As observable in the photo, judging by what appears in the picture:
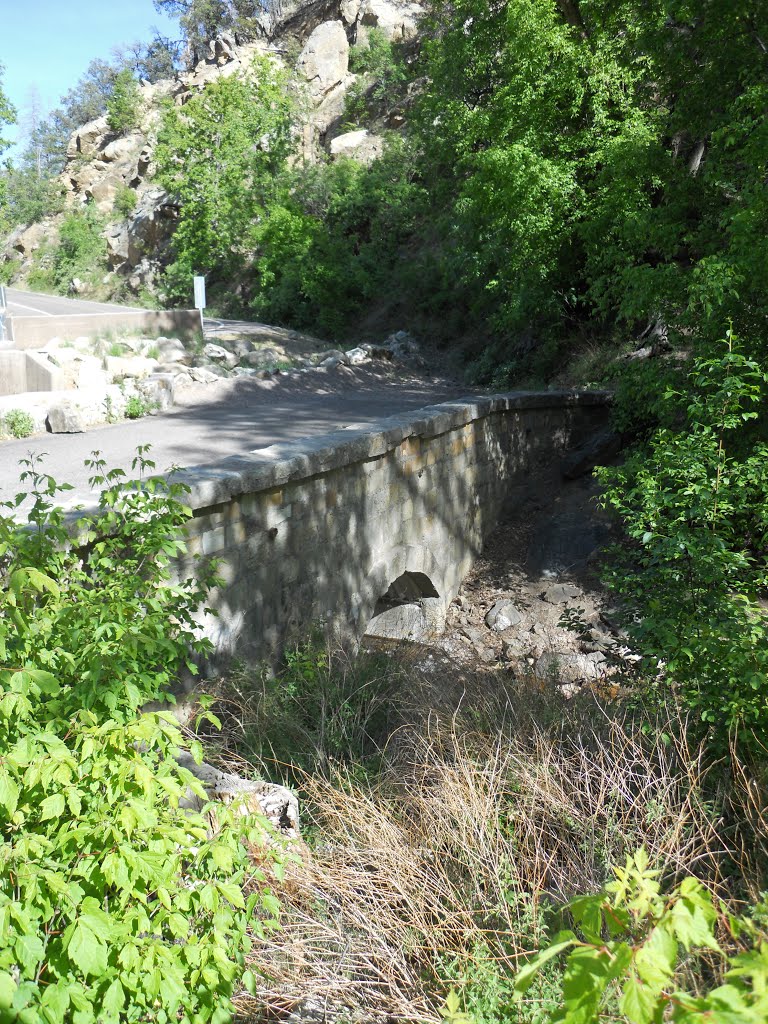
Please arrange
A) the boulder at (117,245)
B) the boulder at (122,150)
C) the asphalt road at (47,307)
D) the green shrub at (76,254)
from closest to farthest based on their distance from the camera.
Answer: the asphalt road at (47,307)
the boulder at (117,245)
the green shrub at (76,254)
the boulder at (122,150)

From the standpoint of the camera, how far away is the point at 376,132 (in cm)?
2953

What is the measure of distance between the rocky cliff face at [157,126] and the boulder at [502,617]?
23.2 meters

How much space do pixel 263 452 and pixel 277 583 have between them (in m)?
0.96

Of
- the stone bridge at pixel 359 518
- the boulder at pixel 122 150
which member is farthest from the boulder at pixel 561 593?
the boulder at pixel 122 150

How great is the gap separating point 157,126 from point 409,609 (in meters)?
33.2

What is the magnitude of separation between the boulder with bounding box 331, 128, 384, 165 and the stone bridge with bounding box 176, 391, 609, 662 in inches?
785

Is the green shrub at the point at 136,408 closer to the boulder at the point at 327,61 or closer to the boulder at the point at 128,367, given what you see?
the boulder at the point at 128,367

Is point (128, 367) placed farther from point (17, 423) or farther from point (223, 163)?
point (223, 163)

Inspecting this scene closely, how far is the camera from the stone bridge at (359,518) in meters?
5.30

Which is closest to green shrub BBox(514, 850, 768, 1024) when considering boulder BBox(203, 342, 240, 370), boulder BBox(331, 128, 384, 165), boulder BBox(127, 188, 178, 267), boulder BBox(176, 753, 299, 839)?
boulder BBox(176, 753, 299, 839)

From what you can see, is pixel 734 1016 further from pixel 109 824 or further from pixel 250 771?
pixel 250 771

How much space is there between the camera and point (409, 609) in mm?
8906

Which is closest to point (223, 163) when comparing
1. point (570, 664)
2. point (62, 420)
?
point (62, 420)

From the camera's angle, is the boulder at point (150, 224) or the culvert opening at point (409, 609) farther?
the boulder at point (150, 224)
